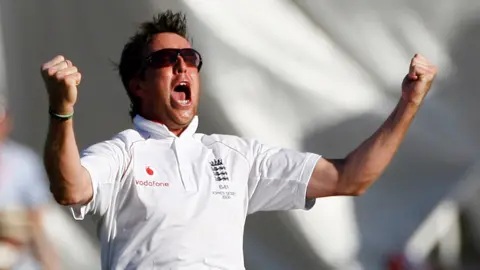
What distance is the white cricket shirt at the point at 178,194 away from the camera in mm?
2699

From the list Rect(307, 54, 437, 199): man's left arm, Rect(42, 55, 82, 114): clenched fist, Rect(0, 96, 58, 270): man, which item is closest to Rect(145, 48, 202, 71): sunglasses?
Rect(307, 54, 437, 199): man's left arm

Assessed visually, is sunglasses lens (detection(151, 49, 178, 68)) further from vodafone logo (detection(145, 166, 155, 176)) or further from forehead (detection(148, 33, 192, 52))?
vodafone logo (detection(145, 166, 155, 176))

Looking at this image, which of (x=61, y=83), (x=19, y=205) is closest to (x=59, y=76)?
(x=61, y=83)

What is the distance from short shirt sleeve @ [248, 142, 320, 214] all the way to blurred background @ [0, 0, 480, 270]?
3.54ft

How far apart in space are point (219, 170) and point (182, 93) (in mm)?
225

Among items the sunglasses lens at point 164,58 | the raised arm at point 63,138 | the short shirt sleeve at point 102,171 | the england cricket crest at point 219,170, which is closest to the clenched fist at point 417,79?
the england cricket crest at point 219,170

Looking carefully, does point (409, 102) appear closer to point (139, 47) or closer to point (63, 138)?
point (139, 47)

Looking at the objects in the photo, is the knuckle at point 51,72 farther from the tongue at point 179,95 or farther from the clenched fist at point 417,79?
the clenched fist at point 417,79

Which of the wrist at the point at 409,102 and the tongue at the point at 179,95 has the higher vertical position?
the wrist at the point at 409,102

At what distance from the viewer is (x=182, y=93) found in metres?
2.92

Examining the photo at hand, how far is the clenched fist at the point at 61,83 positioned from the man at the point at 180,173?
0.11 m

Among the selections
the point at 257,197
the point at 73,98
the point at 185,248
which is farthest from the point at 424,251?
the point at 73,98

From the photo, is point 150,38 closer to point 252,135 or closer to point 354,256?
point 252,135

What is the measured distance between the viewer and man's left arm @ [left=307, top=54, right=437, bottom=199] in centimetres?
281
